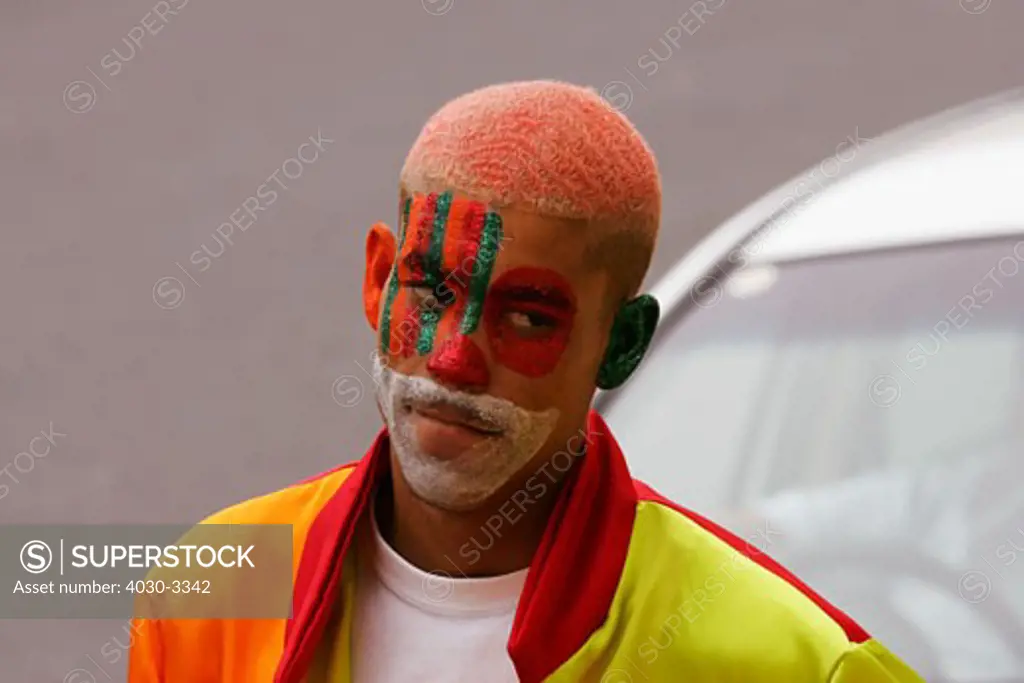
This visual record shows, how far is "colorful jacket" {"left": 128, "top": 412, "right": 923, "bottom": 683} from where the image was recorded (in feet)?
4.27

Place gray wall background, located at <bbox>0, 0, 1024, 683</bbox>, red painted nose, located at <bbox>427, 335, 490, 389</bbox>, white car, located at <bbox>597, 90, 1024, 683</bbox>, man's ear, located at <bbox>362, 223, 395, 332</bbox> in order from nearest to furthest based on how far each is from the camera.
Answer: red painted nose, located at <bbox>427, 335, 490, 389</bbox> → man's ear, located at <bbox>362, 223, 395, 332</bbox> → white car, located at <bbox>597, 90, 1024, 683</bbox> → gray wall background, located at <bbox>0, 0, 1024, 683</bbox>

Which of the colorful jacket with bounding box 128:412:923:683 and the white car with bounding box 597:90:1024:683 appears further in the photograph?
the white car with bounding box 597:90:1024:683

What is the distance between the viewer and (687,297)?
8.11 feet

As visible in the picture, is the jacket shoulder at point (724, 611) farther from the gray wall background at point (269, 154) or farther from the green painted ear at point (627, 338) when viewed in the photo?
the gray wall background at point (269, 154)

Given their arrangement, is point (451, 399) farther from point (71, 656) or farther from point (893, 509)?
point (71, 656)

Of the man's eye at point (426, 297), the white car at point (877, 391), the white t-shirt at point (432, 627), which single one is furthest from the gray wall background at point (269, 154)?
the man's eye at point (426, 297)

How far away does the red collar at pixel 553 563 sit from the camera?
1311mm

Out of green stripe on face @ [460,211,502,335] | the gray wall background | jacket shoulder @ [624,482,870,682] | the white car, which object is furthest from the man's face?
the gray wall background

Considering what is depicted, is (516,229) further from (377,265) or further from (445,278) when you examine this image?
(377,265)

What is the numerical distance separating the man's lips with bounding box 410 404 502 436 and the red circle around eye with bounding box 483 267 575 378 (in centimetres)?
5

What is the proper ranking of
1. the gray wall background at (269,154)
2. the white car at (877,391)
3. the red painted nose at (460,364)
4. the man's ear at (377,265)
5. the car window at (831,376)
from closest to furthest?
the red painted nose at (460,364) < the man's ear at (377,265) < the white car at (877,391) < the car window at (831,376) < the gray wall background at (269,154)

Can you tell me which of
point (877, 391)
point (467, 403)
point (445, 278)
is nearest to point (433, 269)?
point (445, 278)

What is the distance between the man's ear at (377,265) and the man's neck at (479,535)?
16cm

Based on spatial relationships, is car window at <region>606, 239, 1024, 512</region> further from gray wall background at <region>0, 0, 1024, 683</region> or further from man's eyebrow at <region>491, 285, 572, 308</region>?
→ gray wall background at <region>0, 0, 1024, 683</region>
